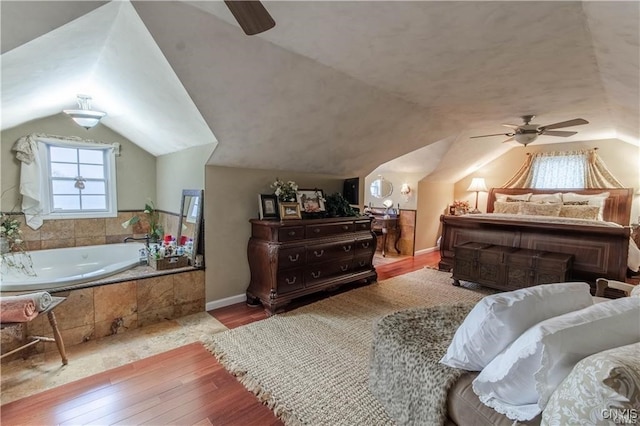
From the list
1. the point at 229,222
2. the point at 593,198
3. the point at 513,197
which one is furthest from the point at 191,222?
the point at 593,198

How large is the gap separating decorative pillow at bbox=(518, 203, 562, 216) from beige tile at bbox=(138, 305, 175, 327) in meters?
6.19

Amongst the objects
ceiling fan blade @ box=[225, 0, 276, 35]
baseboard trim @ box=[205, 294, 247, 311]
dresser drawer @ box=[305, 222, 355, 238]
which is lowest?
baseboard trim @ box=[205, 294, 247, 311]

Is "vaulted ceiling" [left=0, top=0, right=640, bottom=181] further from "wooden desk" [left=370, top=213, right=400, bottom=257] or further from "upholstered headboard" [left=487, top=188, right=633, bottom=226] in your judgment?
"wooden desk" [left=370, top=213, right=400, bottom=257]

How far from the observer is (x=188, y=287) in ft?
10.5

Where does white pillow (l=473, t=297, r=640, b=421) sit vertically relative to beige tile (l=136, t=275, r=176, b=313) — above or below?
above

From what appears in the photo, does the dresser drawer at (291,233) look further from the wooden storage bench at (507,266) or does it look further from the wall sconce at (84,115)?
the wooden storage bench at (507,266)

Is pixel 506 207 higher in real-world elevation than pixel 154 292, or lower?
higher

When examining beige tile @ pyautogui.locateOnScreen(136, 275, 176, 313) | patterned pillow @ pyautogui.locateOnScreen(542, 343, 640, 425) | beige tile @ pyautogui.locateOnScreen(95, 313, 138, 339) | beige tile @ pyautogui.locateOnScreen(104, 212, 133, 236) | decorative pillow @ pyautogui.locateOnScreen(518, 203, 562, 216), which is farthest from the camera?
decorative pillow @ pyautogui.locateOnScreen(518, 203, 562, 216)

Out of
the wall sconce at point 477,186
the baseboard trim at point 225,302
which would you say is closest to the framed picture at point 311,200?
the baseboard trim at point 225,302

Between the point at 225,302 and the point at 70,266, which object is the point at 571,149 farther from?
the point at 70,266

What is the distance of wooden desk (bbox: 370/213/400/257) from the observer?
6.14 metres

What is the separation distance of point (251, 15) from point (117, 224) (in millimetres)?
4256

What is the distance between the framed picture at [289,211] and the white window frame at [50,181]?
2788 mm

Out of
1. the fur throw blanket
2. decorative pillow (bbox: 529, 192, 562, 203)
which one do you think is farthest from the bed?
the fur throw blanket
